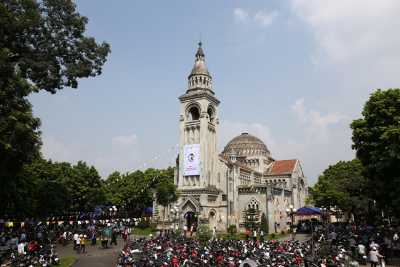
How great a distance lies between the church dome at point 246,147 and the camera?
79.1 metres

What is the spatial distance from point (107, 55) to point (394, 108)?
21916 millimetres

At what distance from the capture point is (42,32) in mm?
24766

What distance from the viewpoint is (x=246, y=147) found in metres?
80.0

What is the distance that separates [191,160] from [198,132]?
4.61m

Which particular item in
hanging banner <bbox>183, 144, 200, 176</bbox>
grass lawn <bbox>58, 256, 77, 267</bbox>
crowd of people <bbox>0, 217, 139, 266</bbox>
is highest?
hanging banner <bbox>183, 144, 200, 176</bbox>

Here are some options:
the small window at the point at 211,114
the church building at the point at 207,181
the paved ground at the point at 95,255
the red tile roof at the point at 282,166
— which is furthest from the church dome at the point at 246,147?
the paved ground at the point at 95,255

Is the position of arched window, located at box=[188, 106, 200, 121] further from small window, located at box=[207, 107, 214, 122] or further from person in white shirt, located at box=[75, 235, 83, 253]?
person in white shirt, located at box=[75, 235, 83, 253]

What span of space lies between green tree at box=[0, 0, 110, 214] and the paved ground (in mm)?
7356

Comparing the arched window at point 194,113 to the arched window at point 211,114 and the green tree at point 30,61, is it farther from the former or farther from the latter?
the green tree at point 30,61

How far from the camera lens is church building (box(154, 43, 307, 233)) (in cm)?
5828

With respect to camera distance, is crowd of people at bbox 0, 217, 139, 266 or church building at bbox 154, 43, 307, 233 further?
church building at bbox 154, 43, 307, 233

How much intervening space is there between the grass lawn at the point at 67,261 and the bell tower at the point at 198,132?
33.1 metres

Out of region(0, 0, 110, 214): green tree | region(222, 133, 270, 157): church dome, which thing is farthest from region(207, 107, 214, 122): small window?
region(0, 0, 110, 214): green tree

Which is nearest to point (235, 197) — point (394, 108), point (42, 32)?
point (394, 108)
